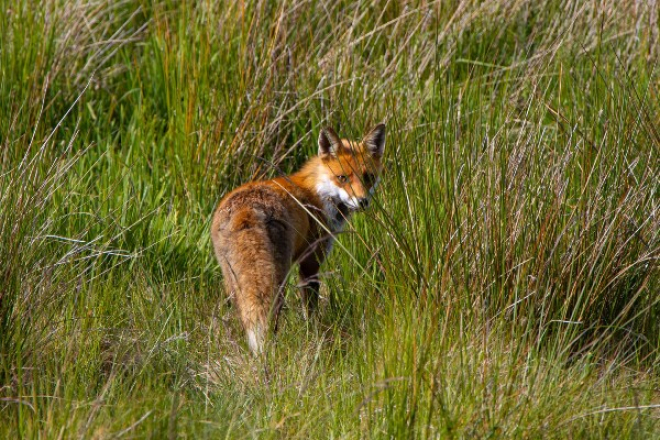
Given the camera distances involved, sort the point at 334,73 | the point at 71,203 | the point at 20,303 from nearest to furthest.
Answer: the point at 20,303 → the point at 71,203 → the point at 334,73

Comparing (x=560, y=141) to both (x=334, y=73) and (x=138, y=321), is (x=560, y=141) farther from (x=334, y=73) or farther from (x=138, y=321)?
(x=138, y=321)

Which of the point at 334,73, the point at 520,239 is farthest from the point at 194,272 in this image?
the point at 520,239

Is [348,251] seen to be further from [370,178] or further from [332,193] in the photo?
[332,193]

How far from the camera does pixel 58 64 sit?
6145 mm

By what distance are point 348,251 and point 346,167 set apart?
4.75ft

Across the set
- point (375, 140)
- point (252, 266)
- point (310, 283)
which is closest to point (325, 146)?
point (375, 140)

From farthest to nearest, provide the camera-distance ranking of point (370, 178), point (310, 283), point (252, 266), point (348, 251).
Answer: point (310, 283) < point (370, 178) < point (252, 266) < point (348, 251)

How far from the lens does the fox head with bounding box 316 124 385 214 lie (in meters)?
5.05

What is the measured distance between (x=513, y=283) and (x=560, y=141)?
1.44 meters

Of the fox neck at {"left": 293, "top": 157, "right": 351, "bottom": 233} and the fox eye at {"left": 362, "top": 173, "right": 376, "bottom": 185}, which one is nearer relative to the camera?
the fox eye at {"left": 362, "top": 173, "right": 376, "bottom": 185}

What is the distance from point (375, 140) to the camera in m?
5.18

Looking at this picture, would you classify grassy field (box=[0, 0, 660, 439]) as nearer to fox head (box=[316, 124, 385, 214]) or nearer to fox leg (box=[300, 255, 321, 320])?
fox leg (box=[300, 255, 321, 320])

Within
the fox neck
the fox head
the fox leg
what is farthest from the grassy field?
the fox head

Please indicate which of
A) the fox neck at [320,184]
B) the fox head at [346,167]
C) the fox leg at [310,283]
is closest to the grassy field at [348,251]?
the fox leg at [310,283]
